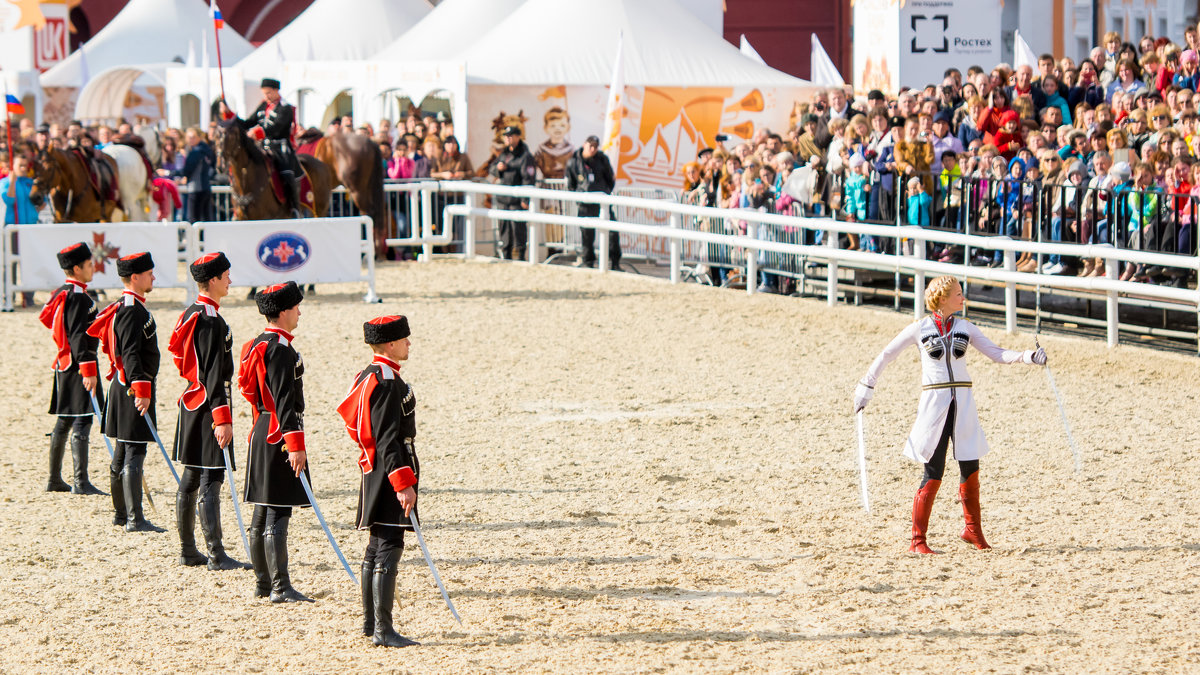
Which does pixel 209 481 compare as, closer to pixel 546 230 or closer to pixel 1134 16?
pixel 546 230

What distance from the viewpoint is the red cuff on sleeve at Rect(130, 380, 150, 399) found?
28.7 ft

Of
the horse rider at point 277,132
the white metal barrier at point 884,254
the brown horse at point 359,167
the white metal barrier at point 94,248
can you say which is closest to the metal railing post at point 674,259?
the white metal barrier at point 884,254

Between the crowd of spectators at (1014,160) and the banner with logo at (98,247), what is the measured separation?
21.0 feet

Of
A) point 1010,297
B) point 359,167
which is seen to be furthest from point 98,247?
point 1010,297

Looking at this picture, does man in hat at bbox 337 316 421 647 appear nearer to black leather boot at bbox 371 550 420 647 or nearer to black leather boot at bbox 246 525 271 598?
black leather boot at bbox 371 550 420 647

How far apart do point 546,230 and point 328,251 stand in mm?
4630

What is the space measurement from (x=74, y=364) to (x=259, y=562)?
277 cm

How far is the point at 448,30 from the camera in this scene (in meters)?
27.6

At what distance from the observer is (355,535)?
9055 millimetres

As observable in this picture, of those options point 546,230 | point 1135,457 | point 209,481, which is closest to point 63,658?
point 209,481

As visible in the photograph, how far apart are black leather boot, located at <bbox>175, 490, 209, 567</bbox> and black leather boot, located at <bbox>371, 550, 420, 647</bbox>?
1.80 metres

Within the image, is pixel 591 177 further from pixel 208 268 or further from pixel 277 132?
pixel 208 268

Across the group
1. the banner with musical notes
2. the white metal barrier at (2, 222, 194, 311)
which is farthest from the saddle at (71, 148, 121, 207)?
the banner with musical notes

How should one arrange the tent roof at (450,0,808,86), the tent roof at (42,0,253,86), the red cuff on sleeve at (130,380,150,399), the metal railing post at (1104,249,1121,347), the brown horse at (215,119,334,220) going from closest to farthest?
the red cuff on sleeve at (130,380,150,399), the metal railing post at (1104,249,1121,347), the brown horse at (215,119,334,220), the tent roof at (450,0,808,86), the tent roof at (42,0,253,86)
